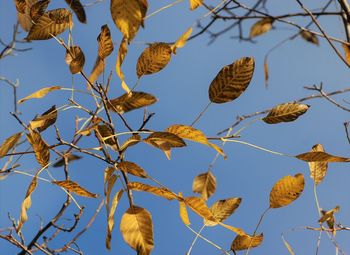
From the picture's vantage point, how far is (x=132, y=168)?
1.78 ft

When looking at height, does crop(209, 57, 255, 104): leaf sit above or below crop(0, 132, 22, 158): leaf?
above

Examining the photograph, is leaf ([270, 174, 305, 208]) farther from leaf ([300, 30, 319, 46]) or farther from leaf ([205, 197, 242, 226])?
leaf ([300, 30, 319, 46])

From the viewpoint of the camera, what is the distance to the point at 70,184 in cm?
59

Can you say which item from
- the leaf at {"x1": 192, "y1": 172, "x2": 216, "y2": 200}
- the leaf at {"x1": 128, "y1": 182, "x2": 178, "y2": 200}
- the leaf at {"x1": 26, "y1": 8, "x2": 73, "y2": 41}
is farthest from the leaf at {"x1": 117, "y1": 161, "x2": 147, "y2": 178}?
the leaf at {"x1": 192, "y1": 172, "x2": 216, "y2": 200}

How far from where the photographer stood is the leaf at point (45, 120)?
0.59 metres

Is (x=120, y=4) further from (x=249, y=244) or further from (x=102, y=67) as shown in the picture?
(x=249, y=244)

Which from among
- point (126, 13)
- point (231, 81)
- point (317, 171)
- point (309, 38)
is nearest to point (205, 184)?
point (317, 171)

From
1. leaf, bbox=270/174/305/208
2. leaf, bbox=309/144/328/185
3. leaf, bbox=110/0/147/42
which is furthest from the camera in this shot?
leaf, bbox=309/144/328/185

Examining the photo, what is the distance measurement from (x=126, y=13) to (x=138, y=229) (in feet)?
Answer: 0.84

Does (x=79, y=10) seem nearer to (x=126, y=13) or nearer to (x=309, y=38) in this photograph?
(x=126, y=13)

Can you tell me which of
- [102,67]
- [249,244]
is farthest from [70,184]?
[249,244]

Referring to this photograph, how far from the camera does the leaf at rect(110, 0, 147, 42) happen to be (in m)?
0.46

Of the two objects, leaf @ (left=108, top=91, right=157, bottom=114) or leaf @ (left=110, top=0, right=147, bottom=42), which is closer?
leaf @ (left=110, top=0, right=147, bottom=42)

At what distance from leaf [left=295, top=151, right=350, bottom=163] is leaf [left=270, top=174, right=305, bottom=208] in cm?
6
